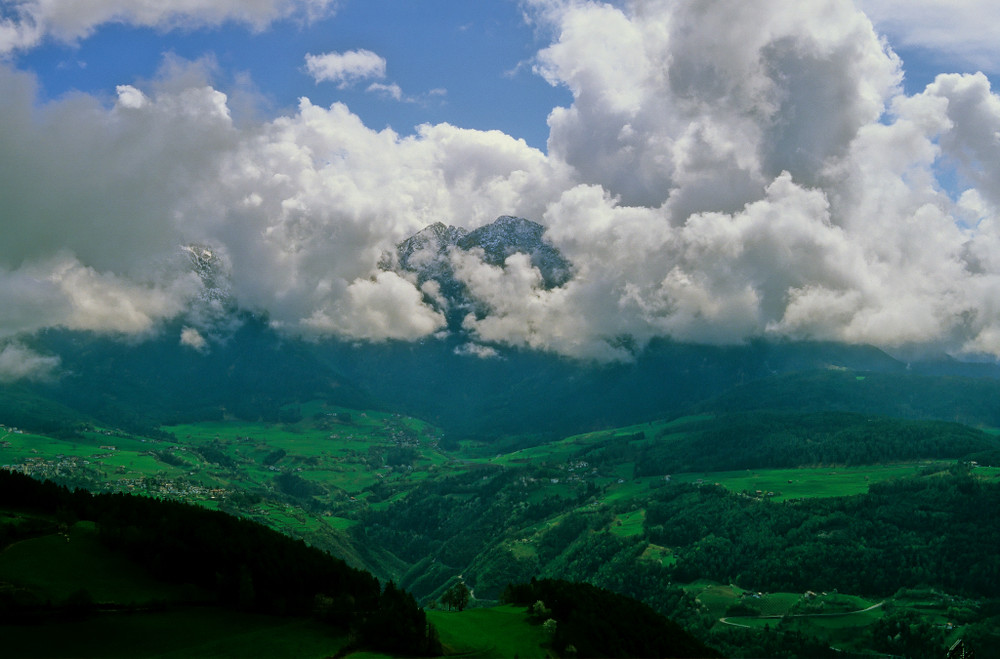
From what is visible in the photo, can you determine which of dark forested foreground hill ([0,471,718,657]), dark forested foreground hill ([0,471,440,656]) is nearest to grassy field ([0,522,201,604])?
dark forested foreground hill ([0,471,718,657])

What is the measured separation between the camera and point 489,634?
257ft

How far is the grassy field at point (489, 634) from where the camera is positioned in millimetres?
71438

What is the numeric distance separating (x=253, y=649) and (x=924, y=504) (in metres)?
190

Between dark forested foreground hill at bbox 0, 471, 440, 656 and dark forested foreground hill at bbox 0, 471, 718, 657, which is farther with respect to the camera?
dark forested foreground hill at bbox 0, 471, 440, 656

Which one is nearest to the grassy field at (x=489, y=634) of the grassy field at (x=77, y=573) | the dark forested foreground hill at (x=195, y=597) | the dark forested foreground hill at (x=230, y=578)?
A: the dark forested foreground hill at (x=195, y=597)

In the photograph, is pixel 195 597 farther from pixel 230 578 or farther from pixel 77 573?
pixel 77 573

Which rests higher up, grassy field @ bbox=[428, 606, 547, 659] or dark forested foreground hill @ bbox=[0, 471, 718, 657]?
dark forested foreground hill @ bbox=[0, 471, 718, 657]

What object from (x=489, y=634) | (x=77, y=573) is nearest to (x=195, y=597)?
(x=77, y=573)

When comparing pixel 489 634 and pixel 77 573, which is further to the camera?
pixel 489 634

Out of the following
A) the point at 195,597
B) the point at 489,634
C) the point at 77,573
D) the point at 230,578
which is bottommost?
the point at 489,634

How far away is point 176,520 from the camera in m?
79.6

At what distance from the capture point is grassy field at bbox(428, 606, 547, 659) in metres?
71.4

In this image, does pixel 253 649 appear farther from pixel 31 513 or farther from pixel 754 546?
pixel 754 546

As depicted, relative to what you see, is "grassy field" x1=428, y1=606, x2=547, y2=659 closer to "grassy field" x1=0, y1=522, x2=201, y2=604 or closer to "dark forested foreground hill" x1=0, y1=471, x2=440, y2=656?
"dark forested foreground hill" x1=0, y1=471, x2=440, y2=656
